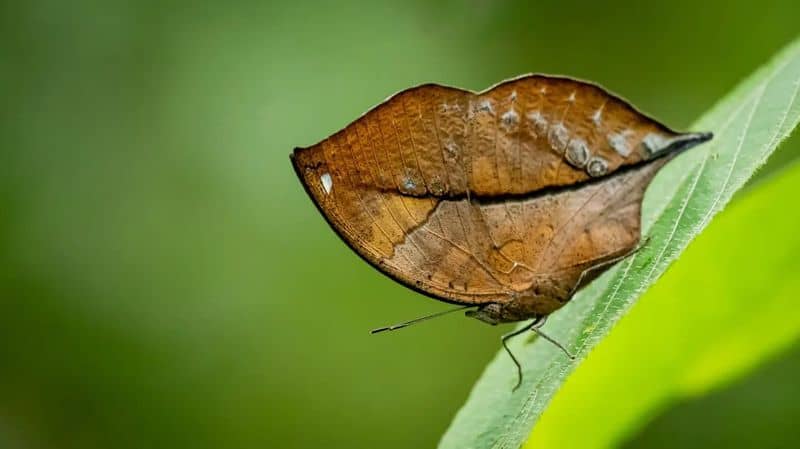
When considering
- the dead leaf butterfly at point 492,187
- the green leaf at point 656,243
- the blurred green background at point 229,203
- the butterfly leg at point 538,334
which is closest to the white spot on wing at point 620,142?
the dead leaf butterfly at point 492,187

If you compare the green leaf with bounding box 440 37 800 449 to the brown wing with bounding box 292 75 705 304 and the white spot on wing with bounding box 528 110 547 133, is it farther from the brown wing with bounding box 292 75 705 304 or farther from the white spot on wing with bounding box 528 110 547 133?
the white spot on wing with bounding box 528 110 547 133

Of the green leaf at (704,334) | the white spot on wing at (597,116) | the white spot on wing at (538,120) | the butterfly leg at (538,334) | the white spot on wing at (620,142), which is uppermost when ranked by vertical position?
the white spot on wing at (538,120)

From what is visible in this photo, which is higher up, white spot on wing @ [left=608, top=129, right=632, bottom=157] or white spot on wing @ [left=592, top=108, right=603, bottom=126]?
white spot on wing @ [left=592, top=108, right=603, bottom=126]

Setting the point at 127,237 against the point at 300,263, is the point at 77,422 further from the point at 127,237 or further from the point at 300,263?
the point at 300,263

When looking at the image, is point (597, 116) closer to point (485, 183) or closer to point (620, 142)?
point (620, 142)

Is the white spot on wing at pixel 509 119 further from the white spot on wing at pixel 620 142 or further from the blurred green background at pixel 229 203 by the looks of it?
the blurred green background at pixel 229 203

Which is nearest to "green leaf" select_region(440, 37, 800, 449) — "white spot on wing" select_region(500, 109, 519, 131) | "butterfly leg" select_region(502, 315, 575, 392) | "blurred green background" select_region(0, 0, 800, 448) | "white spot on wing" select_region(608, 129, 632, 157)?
"butterfly leg" select_region(502, 315, 575, 392)
